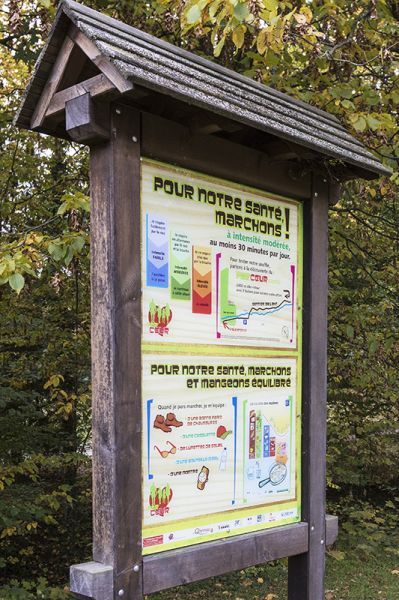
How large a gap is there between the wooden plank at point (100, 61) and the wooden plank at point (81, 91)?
3 centimetres

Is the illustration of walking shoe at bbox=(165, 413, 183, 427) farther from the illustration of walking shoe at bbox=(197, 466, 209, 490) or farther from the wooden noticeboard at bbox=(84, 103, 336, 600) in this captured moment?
the illustration of walking shoe at bbox=(197, 466, 209, 490)

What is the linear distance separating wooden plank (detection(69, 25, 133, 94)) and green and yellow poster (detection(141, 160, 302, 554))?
0.37 m

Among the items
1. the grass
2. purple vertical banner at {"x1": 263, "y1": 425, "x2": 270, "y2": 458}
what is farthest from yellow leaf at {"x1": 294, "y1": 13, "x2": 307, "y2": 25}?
the grass

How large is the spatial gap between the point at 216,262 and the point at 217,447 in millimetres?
737

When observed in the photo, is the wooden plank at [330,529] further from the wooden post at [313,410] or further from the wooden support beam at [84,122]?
the wooden support beam at [84,122]

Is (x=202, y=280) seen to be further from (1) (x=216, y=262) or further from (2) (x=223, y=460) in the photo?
(2) (x=223, y=460)

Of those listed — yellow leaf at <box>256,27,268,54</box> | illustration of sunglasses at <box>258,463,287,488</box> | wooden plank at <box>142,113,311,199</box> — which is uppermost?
yellow leaf at <box>256,27,268,54</box>

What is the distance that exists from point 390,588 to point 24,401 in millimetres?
4298

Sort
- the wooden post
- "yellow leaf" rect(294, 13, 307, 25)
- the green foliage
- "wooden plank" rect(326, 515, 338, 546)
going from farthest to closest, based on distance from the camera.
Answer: the green foliage → "yellow leaf" rect(294, 13, 307, 25) → "wooden plank" rect(326, 515, 338, 546) → the wooden post

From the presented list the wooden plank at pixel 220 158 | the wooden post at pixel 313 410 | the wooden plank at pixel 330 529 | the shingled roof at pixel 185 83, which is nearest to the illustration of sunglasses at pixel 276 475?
the wooden post at pixel 313 410

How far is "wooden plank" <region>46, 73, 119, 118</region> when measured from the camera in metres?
2.19

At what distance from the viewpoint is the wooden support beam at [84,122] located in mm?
2248

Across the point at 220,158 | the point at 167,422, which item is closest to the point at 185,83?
the point at 220,158

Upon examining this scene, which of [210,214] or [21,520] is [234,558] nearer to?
[210,214]
